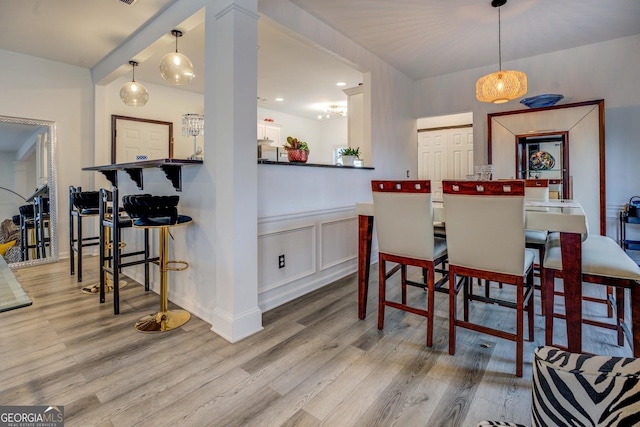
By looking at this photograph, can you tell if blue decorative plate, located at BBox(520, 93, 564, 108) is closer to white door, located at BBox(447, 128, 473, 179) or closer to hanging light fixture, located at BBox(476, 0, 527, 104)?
hanging light fixture, located at BBox(476, 0, 527, 104)

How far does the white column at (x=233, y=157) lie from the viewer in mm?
2045

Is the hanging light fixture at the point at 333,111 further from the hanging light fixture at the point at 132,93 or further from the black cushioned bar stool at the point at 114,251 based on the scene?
the black cushioned bar stool at the point at 114,251

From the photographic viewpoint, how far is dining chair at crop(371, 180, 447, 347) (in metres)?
1.98

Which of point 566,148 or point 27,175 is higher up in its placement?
point 566,148

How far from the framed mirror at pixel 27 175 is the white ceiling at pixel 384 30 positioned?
0.93m

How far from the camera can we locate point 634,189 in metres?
3.68

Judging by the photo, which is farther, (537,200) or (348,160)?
(348,160)

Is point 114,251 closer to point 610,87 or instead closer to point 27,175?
point 27,175

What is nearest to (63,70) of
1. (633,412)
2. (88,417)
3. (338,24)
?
(338,24)

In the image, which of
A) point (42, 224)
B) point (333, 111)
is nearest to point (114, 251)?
point (42, 224)

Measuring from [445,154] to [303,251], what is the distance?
4666 millimetres

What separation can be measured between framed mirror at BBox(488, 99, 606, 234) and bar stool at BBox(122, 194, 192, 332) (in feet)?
13.4

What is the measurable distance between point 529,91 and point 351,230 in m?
3.12

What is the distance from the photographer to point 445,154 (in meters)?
6.43
